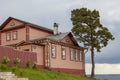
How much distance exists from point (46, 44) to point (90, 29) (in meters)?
9.72

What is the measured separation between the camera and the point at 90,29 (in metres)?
55.4

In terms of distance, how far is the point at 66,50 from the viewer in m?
53.2

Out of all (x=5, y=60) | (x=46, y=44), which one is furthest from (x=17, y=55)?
(x=46, y=44)

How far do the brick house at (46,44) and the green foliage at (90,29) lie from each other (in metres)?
1.49

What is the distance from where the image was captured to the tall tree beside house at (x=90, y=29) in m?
55.8

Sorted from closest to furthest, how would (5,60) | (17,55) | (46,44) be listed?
(5,60) < (17,55) < (46,44)

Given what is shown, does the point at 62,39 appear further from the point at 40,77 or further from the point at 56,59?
the point at 40,77

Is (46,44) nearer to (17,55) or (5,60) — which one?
(17,55)

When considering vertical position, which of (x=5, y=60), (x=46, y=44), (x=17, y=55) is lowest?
(x=5, y=60)

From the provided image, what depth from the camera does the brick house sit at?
159ft

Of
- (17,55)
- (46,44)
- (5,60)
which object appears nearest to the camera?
(5,60)

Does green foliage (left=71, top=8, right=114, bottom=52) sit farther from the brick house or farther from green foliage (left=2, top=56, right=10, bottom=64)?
green foliage (left=2, top=56, right=10, bottom=64)

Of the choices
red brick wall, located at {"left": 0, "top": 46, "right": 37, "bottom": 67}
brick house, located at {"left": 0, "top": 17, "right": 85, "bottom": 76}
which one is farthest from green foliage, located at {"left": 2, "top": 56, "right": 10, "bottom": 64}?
brick house, located at {"left": 0, "top": 17, "right": 85, "bottom": 76}

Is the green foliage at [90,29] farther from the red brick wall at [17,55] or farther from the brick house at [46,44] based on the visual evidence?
the red brick wall at [17,55]
